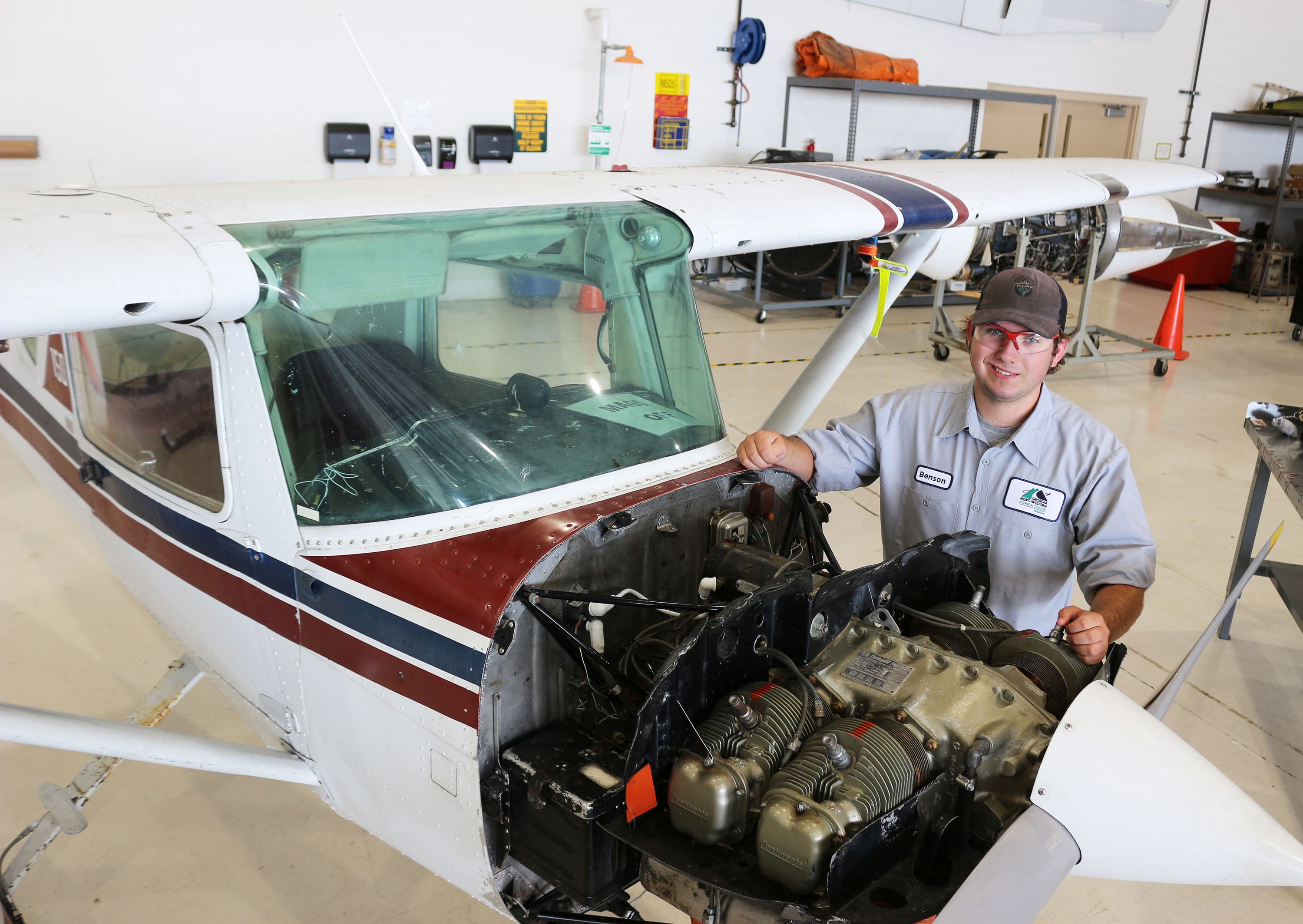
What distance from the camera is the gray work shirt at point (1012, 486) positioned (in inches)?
105

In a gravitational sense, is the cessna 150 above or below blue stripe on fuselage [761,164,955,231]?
below

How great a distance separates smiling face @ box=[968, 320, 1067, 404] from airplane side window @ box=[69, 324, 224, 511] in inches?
78.8

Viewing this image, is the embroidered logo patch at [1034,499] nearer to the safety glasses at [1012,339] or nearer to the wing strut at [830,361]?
the safety glasses at [1012,339]

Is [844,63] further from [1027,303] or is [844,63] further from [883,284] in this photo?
[1027,303]

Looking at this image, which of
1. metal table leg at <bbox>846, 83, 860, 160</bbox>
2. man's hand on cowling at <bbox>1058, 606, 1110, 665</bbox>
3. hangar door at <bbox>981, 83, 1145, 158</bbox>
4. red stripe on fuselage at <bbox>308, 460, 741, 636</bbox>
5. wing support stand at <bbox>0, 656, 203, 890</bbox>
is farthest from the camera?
hangar door at <bbox>981, 83, 1145, 158</bbox>

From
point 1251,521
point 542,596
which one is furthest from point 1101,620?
point 1251,521

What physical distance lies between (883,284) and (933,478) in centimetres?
91

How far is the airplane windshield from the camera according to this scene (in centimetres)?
220

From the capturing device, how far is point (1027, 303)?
2613 millimetres

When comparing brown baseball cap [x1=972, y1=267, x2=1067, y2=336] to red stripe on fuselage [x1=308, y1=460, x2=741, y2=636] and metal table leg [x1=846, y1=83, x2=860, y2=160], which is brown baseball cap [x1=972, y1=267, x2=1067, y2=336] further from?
metal table leg [x1=846, y1=83, x2=860, y2=160]

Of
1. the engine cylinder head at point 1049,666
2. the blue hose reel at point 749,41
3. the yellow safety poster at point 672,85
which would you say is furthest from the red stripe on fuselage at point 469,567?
the blue hose reel at point 749,41

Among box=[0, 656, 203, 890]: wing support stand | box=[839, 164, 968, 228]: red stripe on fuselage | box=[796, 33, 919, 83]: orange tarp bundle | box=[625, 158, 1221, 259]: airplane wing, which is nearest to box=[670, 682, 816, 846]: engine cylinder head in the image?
box=[625, 158, 1221, 259]: airplane wing

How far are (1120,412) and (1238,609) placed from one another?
3.31 m

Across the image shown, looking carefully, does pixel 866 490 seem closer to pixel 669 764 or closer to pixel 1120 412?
pixel 1120 412
